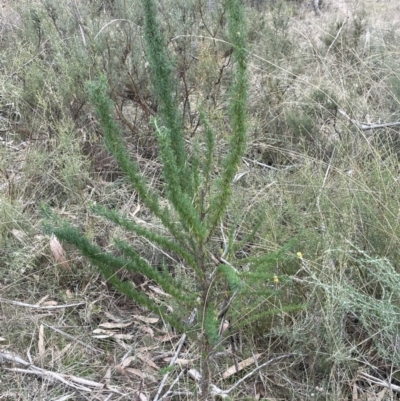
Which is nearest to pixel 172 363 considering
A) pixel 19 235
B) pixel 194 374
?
pixel 194 374

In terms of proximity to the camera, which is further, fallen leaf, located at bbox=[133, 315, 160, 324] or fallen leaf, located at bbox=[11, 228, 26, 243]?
fallen leaf, located at bbox=[11, 228, 26, 243]

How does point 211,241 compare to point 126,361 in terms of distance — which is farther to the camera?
point 211,241

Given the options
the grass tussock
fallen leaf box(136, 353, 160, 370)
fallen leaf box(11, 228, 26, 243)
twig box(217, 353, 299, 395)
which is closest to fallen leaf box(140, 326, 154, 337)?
the grass tussock

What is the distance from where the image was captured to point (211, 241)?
2.37m

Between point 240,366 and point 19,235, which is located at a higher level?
point 19,235

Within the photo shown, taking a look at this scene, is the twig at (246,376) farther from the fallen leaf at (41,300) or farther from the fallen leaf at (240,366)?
the fallen leaf at (41,300)

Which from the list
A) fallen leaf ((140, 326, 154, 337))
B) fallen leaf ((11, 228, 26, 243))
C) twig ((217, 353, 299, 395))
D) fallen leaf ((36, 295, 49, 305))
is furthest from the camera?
fallen leaf ((11, 228, 26, 243))

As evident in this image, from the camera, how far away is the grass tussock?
6.11 ft

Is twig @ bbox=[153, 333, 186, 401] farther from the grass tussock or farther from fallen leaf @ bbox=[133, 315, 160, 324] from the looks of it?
fallen leaf @ bbox=[133, 315, 160, 324]

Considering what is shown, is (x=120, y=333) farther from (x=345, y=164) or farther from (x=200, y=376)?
(x=345, y=164)

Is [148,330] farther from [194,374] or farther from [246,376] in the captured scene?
[246,376]

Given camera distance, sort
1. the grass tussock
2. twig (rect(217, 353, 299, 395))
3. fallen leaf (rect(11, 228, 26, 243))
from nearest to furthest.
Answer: twig (rect(217, 353, 299, 395))
the grass tussock
fallen leaf (rect(11, 228, 26, 243))

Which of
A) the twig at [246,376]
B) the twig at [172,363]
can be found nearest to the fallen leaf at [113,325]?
the twig at [172,363]

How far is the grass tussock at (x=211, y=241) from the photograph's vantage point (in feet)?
6.11
